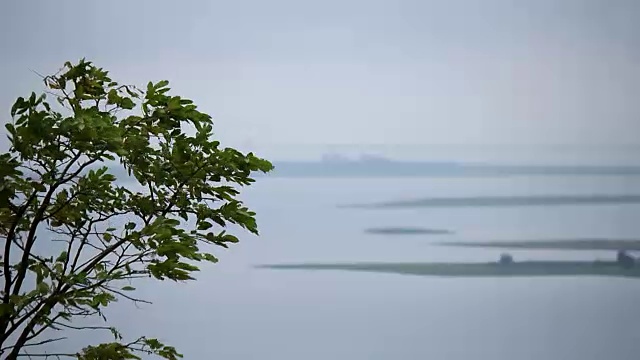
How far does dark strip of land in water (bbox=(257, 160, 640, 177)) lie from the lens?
363cm

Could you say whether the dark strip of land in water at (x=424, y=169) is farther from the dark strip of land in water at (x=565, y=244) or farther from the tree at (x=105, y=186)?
the tree at (x=105, y=186)

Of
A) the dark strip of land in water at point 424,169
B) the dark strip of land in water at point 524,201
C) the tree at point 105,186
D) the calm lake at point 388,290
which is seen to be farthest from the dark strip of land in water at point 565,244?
the tree at point 105,186

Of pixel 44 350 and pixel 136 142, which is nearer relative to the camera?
pixel 136 142

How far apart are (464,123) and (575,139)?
425 mm

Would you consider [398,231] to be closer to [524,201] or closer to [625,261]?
Result: [524,201]

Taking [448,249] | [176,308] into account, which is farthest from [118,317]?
[448,249]

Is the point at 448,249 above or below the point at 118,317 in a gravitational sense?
above

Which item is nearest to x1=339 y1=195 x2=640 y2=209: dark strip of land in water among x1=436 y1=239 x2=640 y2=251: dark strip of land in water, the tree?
x1=436 y1=239 x2=640 y2=251: dark strip of land in water

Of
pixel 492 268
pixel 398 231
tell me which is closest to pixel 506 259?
pixel 492 268

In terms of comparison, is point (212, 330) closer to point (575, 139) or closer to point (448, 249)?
point (448, 249)

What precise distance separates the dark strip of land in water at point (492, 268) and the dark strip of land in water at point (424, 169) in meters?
0.33

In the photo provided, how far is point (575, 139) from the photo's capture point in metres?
3.71

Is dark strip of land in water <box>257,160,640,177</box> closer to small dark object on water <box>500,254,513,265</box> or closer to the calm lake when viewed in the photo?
the calm lake

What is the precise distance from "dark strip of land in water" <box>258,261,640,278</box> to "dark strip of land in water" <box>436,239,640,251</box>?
56mm
